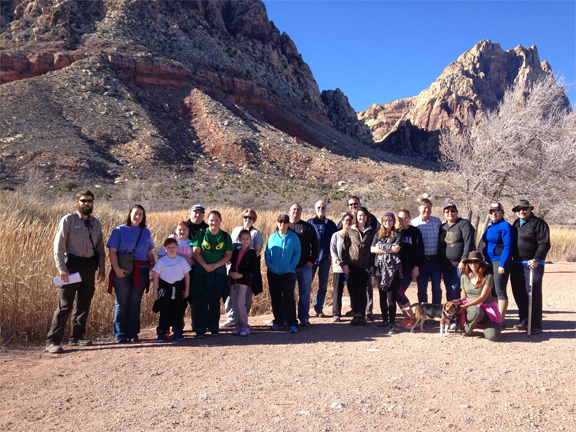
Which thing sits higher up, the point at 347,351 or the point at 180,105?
the point at 180,105

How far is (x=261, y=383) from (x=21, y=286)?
388 centimetres

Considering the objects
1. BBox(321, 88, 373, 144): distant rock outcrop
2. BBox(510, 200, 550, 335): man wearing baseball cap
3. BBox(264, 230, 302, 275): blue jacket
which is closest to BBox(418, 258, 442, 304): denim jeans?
BBox(510, 200, 550, 335): man wearing baseball cap

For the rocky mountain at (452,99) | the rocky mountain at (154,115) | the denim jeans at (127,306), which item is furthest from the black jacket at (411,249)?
the rocky mountain at (452,99)

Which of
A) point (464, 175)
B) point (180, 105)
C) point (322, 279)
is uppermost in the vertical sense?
point (180, 105)

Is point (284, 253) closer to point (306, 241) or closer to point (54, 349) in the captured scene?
point (306, 241)

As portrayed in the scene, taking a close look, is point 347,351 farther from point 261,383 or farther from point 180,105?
point 180,105

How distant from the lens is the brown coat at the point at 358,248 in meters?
6.40

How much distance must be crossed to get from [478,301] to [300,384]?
2.81m

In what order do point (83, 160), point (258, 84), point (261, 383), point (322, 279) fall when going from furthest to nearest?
point (258, 84)
point (83, 160)
point (322, 279)
point (261, 383)

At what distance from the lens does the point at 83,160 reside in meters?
34.0

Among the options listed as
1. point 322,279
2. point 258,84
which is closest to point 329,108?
point 258,84

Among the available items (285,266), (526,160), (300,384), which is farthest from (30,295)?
(526,160)

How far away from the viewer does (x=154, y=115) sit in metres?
46.4

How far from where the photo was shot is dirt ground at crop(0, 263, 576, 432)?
3.45 meters
